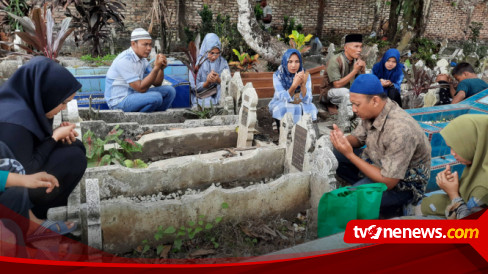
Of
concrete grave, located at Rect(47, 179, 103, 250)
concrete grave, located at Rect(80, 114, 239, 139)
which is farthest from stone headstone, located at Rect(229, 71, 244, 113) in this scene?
concrete grave, located at Rect(47, 179, 103, 250)

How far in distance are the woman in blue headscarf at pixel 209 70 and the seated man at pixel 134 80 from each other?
61 cm

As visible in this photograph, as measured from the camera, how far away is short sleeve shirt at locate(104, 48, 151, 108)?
164 inches

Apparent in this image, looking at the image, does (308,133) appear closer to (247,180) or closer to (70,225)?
(247,180)

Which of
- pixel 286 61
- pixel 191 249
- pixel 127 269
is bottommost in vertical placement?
pixel 191 249

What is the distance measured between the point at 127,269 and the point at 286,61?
3.18 metres

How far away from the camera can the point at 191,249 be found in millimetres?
2514

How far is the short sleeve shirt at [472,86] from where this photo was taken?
4.48 metres

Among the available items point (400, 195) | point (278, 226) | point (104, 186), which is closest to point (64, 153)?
point (104, 186)

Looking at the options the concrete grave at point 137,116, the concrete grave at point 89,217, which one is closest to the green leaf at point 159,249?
the concrete grave at point 89,217

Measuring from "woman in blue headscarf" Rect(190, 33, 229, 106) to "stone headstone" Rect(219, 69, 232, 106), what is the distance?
71mm

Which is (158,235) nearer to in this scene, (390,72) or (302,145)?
(302,145)

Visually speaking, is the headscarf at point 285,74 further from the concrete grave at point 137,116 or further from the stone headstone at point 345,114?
the concrete grave at point 137,116

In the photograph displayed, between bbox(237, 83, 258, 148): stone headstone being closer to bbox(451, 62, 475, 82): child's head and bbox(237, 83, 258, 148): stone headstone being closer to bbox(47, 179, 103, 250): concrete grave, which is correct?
bbox(47, 179, 103, 250): concrete grave

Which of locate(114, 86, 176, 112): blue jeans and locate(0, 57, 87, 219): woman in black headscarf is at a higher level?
locate(0, 57, 87, 219): woman in black headscarf
